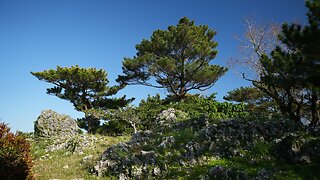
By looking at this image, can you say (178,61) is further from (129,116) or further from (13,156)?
(13,156)

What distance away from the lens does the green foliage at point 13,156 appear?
35.9 ft

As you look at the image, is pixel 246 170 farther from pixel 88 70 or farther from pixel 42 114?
pixel 88 70

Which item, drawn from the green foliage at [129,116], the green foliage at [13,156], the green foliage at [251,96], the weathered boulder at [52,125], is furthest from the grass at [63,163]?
the green foliage at [251,96]

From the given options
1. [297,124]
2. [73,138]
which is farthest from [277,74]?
[73,138]

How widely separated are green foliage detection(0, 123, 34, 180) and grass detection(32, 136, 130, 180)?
2.41 m

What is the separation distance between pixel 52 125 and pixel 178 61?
1775cm

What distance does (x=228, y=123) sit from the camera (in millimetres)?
17875

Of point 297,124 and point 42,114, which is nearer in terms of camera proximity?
point 297,124

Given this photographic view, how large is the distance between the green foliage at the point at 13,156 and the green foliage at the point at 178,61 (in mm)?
23853

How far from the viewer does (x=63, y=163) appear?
714 inches

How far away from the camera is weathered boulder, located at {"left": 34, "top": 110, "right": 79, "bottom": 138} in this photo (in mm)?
26562

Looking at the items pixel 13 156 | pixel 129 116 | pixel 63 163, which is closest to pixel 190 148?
pixel 63 163

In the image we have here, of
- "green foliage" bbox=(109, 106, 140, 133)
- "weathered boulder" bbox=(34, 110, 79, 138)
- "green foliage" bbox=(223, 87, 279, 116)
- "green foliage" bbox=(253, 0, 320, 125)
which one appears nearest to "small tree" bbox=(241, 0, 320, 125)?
"green foliage" bbox=(253, 0, 320, 125)

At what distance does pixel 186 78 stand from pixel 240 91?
6931 millimetres
